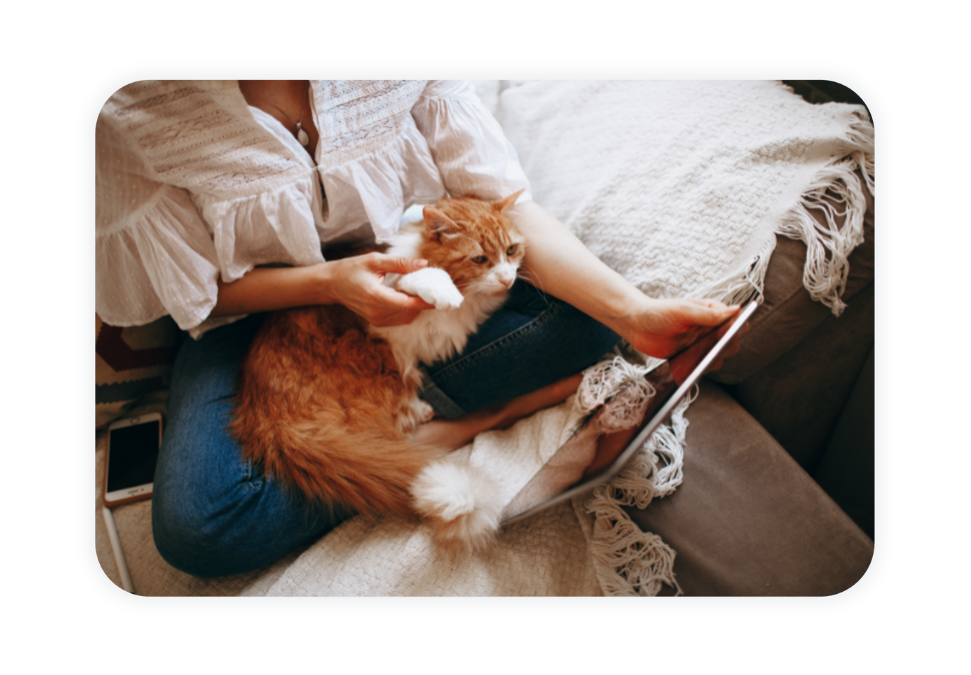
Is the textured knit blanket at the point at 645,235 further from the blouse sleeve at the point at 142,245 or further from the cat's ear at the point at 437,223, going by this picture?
the blouse sleeve at the point at 142,245

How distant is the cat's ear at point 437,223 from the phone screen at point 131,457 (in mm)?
755

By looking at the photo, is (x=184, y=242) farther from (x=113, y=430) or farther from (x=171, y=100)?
(x=113, y=430)

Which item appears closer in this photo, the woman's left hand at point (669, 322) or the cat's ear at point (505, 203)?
the woman's left hand at point (669, 322)

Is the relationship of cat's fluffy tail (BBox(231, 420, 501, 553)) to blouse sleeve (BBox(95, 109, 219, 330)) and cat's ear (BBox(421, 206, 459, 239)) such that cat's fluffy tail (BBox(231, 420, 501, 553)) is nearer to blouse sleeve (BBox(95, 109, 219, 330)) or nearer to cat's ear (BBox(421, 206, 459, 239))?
blouse sleeve (BBox(95, 109, 219, 330))

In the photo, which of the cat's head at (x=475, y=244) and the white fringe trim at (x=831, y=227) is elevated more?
the white fringe trim at (x=831, y=227)

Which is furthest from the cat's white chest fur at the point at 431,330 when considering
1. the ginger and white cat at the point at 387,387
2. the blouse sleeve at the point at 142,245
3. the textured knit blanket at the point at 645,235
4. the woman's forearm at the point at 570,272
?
the blouse sleeve at the point at 142,245

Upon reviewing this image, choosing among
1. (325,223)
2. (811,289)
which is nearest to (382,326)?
(325,223)

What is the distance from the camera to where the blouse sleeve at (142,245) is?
766mm

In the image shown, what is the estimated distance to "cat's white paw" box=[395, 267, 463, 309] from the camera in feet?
2.57

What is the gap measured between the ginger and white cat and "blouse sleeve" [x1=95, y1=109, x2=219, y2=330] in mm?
166

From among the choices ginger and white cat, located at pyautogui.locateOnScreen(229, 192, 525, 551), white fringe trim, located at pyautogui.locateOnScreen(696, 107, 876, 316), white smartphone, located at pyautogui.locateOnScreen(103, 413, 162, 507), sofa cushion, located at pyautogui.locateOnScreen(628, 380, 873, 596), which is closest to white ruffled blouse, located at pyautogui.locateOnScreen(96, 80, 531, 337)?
ginger and white cat, located at pyautogui.locateOnScreen(229, 192, 525, 551)

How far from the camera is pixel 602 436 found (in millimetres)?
833

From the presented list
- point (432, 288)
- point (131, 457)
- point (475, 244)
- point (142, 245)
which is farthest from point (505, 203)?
point (131, 457)
